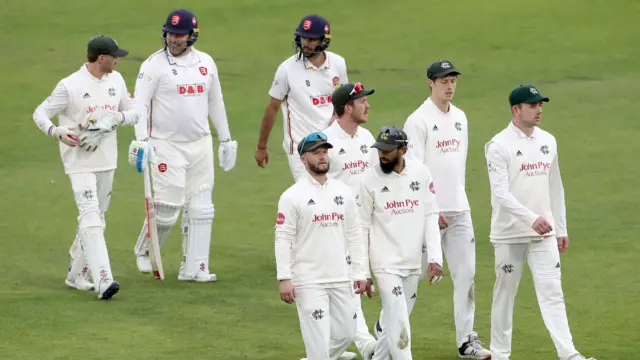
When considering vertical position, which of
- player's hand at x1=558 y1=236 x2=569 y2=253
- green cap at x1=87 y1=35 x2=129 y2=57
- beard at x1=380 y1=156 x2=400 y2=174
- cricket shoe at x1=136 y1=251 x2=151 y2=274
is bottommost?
cricket shoe at x1=136 y1=251 x2=151 y2=274

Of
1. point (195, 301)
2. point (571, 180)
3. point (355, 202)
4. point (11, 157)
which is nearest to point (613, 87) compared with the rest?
point (571, 180)

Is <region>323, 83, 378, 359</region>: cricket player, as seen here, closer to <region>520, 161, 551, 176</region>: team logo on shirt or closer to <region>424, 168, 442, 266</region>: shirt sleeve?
<region>424, 168, 442, 266</region>: shirt sleeve

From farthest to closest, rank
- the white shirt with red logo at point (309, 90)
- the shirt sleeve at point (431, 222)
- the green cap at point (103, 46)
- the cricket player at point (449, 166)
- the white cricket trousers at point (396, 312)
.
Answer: the green cap at point (103, 46) < the white shirt with red logo at point (309, 90) < the cricket player at point (449, 166) < the shirt sleeve at point (431, 222) < the white cricket trousers at point (396, 312)

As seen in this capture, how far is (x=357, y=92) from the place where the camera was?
38.0 ft

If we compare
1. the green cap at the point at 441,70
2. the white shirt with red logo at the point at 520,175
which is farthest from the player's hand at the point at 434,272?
the green cap at the point at 441,70

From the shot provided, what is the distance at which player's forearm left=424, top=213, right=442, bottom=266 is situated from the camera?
10844mm

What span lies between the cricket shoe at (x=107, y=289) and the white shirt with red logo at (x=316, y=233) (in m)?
3.41

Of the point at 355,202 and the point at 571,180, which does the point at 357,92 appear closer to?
the point at 355,202

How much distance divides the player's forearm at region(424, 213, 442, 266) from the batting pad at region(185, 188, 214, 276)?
3838 millimetres

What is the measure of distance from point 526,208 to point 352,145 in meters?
1.63

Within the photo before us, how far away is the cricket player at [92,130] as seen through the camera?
13.5 meters

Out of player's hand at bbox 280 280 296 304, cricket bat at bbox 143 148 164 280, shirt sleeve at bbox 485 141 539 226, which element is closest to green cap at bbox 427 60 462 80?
shirt sleeve at bbox 485 141 539 226

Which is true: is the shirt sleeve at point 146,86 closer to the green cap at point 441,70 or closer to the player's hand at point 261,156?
the player's hand at point 261,156

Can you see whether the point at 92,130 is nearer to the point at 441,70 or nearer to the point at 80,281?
the point at 80,281
